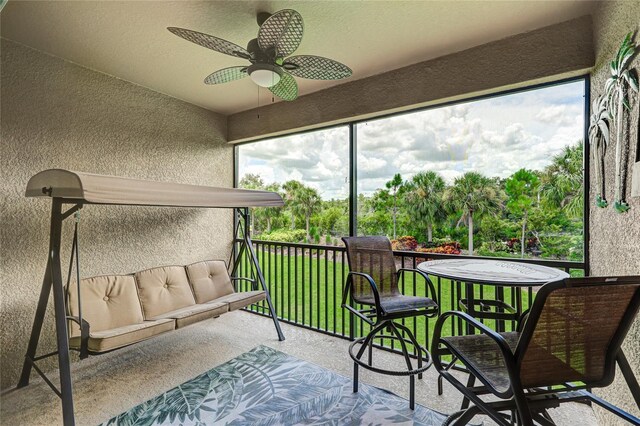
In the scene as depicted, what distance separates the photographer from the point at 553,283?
40.2 inches

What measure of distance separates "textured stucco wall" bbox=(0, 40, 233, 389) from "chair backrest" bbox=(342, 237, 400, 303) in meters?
2.52

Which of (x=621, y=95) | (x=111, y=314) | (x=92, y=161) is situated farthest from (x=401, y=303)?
(x=92, y=161)

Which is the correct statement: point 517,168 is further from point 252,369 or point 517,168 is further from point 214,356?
point 214,356

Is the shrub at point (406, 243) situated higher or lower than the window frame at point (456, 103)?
lower

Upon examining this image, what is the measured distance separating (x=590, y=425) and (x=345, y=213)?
8.61 ft

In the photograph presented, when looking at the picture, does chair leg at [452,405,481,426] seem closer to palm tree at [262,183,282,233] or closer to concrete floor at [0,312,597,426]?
concrete floor at [0,312,597,426]

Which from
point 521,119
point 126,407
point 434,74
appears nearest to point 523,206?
point 521,119

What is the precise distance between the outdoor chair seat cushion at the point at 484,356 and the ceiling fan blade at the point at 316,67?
1918 mm

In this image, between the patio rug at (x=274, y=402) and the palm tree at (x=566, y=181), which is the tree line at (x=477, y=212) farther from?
the patio rug at (x=274, y=402)

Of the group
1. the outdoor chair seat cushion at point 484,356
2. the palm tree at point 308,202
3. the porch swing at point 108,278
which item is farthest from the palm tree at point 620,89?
the porch swing at point 108,278

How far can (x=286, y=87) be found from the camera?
2.48m

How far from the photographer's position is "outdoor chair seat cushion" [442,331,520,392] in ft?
4.07

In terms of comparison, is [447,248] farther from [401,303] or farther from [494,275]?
[494,275]

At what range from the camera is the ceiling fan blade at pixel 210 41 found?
5.95 feet
